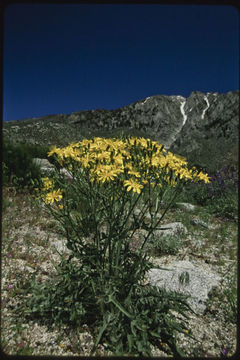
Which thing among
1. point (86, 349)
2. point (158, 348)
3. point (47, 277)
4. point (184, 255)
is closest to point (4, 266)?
point (47, 277)

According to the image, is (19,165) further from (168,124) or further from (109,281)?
(168,124)

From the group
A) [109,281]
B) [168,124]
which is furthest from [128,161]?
[168,124]

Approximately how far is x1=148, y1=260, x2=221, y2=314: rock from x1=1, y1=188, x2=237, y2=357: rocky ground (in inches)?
3.0

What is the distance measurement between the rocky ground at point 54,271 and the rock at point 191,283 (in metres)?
0.08

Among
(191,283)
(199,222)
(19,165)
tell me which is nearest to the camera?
(191,283)

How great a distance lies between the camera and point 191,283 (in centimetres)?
279

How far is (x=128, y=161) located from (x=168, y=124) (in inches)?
1963

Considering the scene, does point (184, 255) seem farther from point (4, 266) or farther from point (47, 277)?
point (4, 266)

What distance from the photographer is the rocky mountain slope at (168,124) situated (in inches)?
1035

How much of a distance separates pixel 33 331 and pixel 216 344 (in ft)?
5.45

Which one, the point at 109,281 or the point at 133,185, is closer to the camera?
the point at 133,185

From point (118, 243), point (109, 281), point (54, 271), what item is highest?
point (118, 243)

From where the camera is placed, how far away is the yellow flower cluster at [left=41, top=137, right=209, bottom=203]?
1742 mm

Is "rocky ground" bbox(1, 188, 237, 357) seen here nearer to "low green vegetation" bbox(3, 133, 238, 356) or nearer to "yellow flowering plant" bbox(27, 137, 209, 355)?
"low green vegetation" bbox(3, 133, 238, 356)
